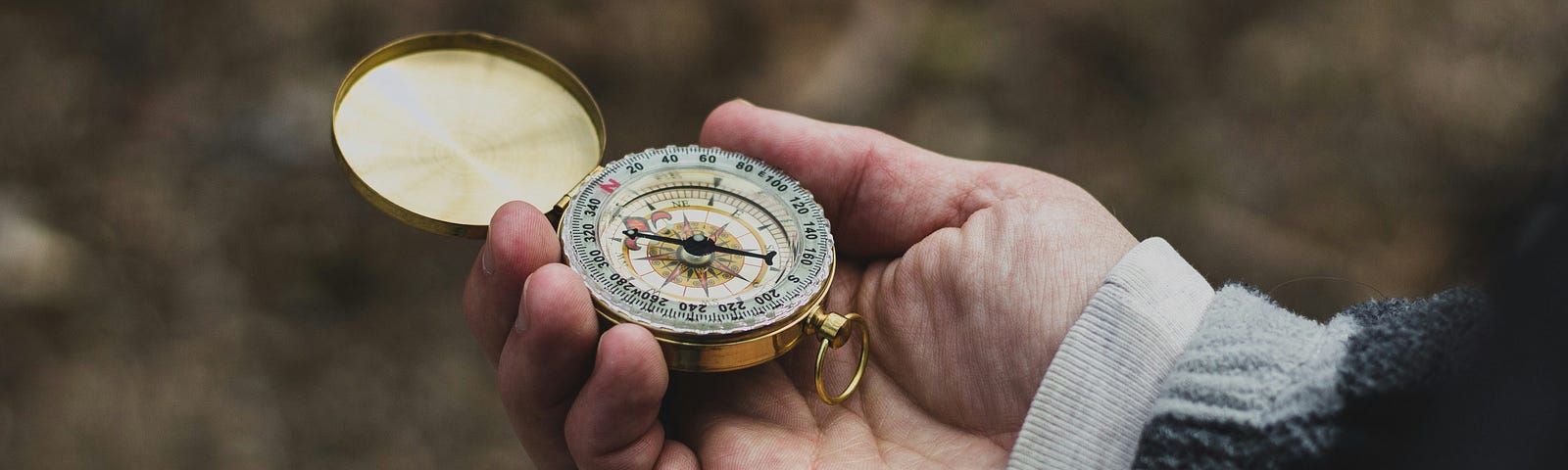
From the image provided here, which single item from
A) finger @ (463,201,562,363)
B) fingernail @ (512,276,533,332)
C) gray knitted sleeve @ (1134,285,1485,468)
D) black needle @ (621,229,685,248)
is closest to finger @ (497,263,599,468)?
fingernail @ (512,276,533,332)

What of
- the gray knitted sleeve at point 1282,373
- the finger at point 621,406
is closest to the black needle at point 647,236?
the finger at point 621,406

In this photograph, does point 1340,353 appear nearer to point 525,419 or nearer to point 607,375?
point 607,375

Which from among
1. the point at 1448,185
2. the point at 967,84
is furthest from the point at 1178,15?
the point at 1448,185

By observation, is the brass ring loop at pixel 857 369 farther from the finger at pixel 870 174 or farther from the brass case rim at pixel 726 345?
the finger at pixel 870 174

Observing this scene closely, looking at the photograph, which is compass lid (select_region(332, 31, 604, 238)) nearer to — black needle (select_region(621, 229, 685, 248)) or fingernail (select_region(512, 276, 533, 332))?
black needle (select_region(621, 229, 685, 248))

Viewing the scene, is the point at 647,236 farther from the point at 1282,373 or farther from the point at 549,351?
the point at 1282,373

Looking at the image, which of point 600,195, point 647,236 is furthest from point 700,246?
point 600,195
